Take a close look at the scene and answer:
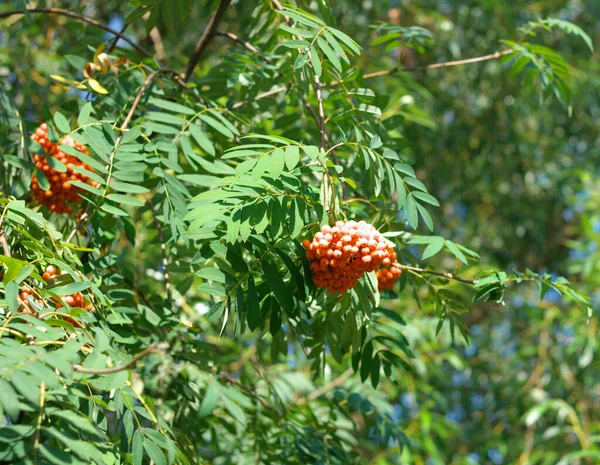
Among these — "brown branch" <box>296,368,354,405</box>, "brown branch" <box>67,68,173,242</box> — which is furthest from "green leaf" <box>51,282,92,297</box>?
"brown branch" <box>296,368,354,405</box>

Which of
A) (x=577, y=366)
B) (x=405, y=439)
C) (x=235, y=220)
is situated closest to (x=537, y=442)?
(x=577, y=366)

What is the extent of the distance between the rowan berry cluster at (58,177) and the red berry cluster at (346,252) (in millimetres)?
721

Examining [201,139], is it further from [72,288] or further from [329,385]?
[329,385]

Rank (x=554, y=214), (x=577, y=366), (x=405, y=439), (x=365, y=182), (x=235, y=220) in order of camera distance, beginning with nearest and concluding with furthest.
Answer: (x=235, y=220) < (x=365, y=182) < (x=405, y=439) < (x=577, y=366) < (x=554, y=214)

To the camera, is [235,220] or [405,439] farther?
[405,439]

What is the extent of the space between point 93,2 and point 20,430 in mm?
4017

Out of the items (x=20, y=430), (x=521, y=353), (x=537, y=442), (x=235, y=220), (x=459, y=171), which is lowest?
(x=537, y=442)

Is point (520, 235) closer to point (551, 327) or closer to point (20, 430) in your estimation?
point (551, 327)

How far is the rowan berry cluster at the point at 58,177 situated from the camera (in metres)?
1.98

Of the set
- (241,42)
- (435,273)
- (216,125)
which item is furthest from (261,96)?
(435,273)

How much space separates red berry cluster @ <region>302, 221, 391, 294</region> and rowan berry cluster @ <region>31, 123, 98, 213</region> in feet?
2.37

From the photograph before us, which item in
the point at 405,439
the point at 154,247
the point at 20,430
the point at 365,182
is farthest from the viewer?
the point at 154,247

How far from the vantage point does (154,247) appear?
311 cm

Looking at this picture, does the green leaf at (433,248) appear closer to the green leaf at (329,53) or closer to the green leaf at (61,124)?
the green leaf at (329,53)
